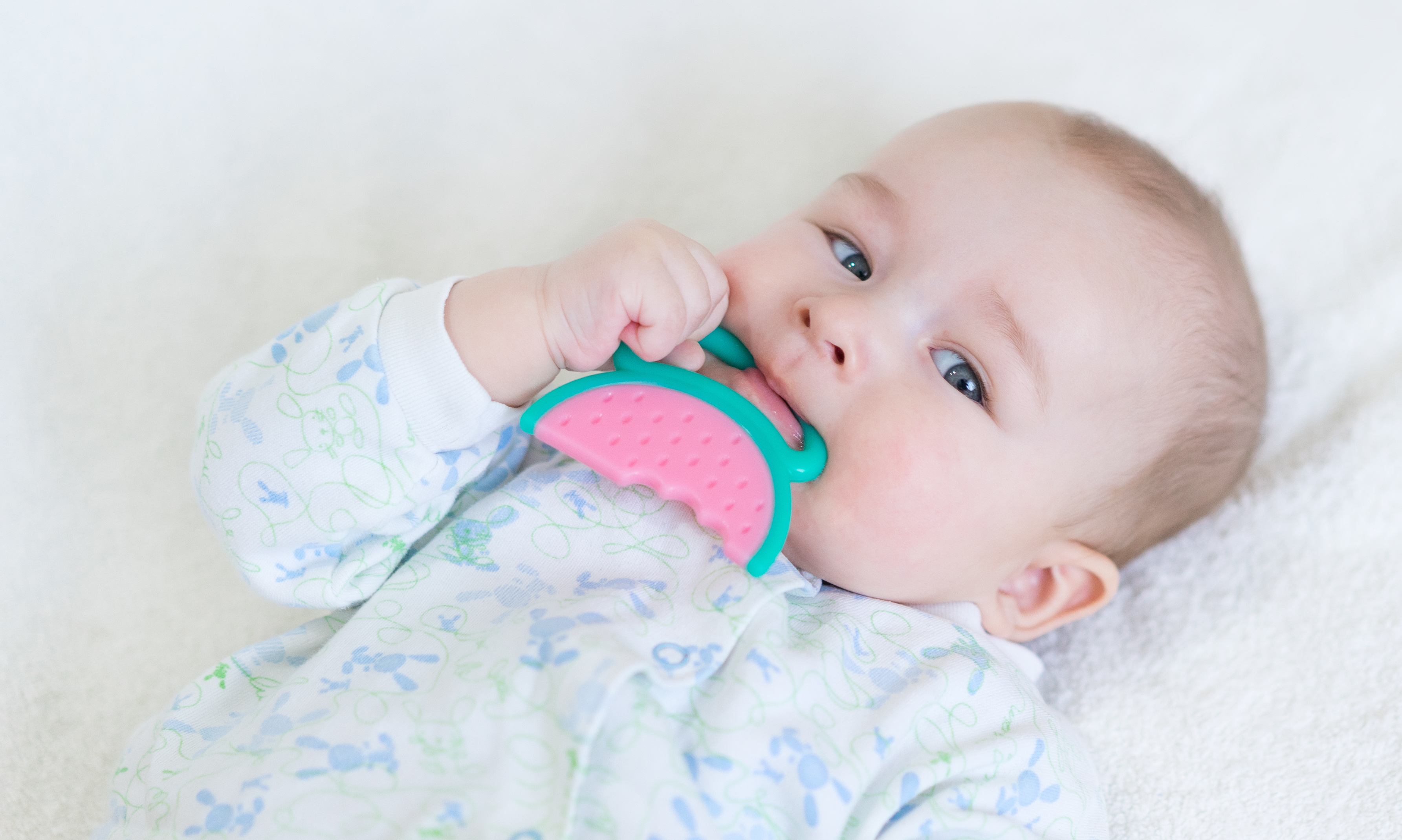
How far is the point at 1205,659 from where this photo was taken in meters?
1.41

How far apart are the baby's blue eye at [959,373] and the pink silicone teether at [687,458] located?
0.80ft

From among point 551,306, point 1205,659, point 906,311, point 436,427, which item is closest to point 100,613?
point 436,427

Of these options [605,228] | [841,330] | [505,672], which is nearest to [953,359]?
[841,330]

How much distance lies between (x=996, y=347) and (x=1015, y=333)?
0.03 m

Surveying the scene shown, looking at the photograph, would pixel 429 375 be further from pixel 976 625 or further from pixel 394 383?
pixel 976 625

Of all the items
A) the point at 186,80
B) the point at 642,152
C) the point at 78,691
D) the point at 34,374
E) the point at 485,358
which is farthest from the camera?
the point at 642,152

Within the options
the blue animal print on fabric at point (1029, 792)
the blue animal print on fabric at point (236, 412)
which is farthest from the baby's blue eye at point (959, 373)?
the blue animal print on fabric at point (236, 412)

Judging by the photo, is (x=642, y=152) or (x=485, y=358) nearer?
(x=485, y=358)

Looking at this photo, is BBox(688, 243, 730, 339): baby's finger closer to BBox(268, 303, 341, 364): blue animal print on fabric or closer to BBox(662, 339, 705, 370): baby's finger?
BBox(662, 339, 705, 370): baby's finger

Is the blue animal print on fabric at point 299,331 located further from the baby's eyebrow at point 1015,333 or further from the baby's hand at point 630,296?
the baby's eyebrow at point 1015,333

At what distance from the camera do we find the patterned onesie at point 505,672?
100cm

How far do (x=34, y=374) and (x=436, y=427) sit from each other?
739 mm

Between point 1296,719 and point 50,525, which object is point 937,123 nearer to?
point 1296,719

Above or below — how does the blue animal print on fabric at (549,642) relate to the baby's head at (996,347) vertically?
below
